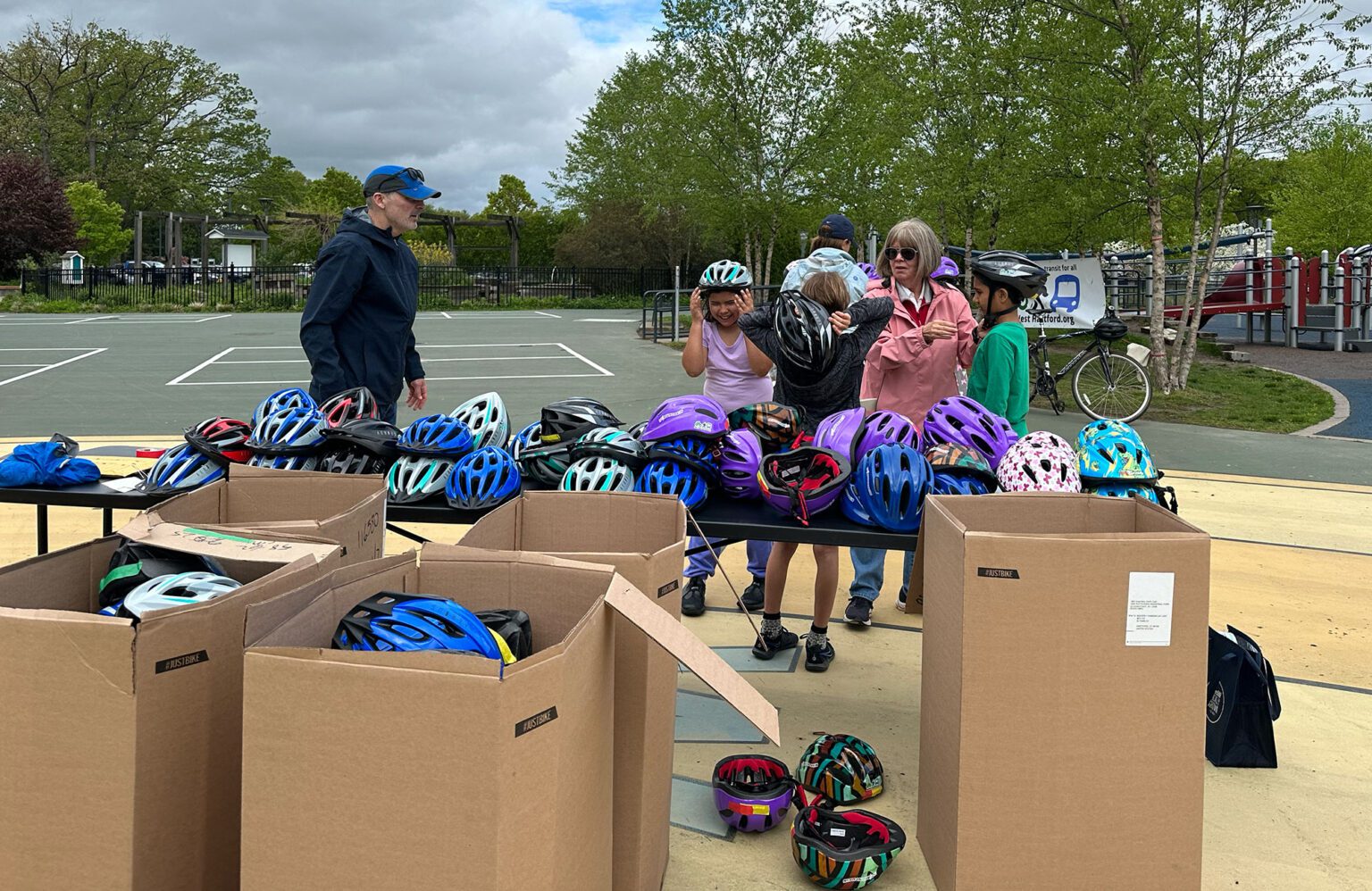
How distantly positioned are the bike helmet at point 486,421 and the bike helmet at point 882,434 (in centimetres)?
136

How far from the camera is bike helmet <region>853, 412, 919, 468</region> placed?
411 centimetres

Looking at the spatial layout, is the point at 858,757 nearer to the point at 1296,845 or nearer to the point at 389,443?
the point at 1296,845

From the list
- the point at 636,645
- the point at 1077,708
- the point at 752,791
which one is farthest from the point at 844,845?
the point at 636,645

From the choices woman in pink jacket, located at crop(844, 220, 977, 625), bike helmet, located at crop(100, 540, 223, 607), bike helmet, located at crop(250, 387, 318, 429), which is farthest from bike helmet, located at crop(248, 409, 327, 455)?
woman in pink jacket, located at crop(844, 220, 977, 625)

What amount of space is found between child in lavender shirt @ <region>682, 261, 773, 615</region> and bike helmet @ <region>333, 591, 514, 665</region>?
303 centimetres

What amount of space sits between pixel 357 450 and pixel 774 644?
2.05 metres

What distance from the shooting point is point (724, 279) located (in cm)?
506

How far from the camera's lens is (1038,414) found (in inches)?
527

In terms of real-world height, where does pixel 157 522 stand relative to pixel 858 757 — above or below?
above

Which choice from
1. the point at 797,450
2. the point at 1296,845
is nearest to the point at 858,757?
the point at 797,450

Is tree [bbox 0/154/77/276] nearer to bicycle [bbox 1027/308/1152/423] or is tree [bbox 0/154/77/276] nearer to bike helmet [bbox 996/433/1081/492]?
bicycle [bbox 1027/308/1152/423]

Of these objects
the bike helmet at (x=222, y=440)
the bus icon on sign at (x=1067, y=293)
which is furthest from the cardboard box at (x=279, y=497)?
the bus icon on sign at (x=1067, y=293)

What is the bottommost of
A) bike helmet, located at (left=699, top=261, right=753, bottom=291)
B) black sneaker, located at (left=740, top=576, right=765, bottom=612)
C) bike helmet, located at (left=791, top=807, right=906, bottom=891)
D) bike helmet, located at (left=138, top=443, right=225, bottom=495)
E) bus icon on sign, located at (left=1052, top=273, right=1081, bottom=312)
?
bike helmet, located at (left=791, top=807, right=906, bottom=891)

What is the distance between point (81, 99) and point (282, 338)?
41.9m
